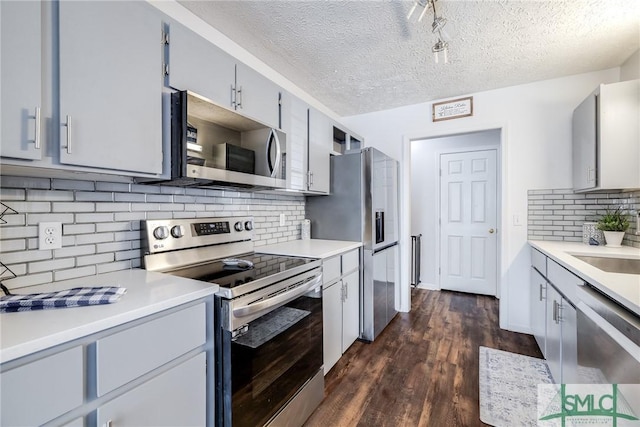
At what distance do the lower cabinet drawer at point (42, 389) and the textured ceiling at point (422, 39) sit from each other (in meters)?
1.93

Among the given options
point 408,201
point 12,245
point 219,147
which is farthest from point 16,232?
point 408,201

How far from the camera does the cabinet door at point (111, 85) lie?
989 millimetres

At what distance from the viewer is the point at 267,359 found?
1.34 meters

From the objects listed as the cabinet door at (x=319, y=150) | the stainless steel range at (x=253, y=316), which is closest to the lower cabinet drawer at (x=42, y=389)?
the stainless steel range at (x=253, y=316)

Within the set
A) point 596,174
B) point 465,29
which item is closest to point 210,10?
point 465,29

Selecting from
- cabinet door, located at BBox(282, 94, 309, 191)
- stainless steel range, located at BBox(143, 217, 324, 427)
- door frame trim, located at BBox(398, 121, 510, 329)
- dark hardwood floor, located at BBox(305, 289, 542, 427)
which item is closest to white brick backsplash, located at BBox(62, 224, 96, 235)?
stainless steel range, located at BBox(143, 217, 324, 427)

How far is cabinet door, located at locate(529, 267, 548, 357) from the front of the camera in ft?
7.18

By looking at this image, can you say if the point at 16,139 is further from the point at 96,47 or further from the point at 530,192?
the point at 530,192

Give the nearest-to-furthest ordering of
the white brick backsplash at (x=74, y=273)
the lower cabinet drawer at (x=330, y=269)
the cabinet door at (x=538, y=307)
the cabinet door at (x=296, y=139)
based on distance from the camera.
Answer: the white brick backsplash at (x=74, y=273) → the lower cabinet drawer at (x=330, y=269) → the cabinet door at (x=296, y=139) → the cabinet door at (x=538, y=307)

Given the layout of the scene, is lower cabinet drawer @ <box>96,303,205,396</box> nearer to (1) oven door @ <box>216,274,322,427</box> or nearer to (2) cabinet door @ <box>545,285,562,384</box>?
(1) oven door @ <box>216,274,322,427</box>

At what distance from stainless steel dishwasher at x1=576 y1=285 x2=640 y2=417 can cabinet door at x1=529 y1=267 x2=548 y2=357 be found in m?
0.83

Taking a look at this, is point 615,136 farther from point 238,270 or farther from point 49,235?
point 49,235

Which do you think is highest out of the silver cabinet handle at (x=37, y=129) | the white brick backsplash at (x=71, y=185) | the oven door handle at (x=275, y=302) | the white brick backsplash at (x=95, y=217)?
the silver cabinet handle at (x=37, y=129)

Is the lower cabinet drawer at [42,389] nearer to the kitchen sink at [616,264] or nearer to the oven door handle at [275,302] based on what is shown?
the oven door handle at [275,302]
